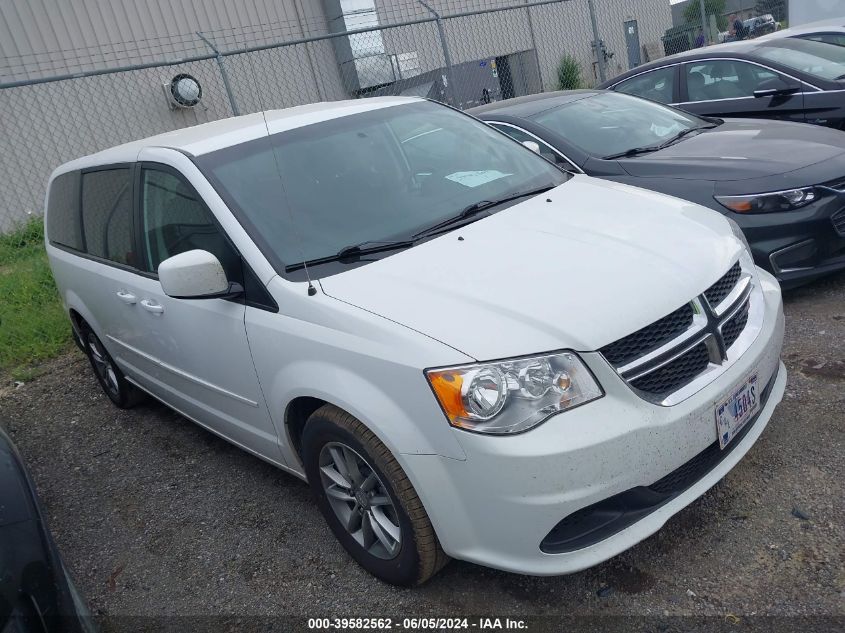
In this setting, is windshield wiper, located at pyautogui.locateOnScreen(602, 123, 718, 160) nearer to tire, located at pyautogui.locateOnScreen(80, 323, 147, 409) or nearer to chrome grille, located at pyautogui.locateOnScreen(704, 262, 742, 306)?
chrome grille, located at pyautogui.locateOnScreen(704, 262, 742, 306)

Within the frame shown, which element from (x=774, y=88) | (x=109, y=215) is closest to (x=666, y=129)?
(x=774, y=88)

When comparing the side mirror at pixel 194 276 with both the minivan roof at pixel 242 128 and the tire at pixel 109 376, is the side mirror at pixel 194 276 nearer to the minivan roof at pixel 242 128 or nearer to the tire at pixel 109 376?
the minivan roof at pixel 242 128

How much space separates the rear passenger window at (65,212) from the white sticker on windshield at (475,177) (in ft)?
7.93

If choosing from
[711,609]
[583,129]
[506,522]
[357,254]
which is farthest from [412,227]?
[583,129]

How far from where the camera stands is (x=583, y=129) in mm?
5664

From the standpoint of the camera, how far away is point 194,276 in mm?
2922

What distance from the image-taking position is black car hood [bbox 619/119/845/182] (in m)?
4.68

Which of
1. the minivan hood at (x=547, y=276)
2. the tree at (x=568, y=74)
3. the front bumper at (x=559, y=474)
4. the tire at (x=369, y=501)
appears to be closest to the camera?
the front bumper at (x=559, y=474)

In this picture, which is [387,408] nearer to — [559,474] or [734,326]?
[559,474]

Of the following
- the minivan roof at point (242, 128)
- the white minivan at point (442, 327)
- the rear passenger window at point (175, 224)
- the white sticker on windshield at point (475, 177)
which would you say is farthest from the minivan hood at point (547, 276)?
the minivan roof at point (242, 128)

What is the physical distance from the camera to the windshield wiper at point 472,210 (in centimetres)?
313

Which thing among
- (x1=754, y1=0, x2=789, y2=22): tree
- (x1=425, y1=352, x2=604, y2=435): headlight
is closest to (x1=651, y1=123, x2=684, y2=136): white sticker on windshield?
(x1=425, y1=352, x2=604, y2=435): headlight

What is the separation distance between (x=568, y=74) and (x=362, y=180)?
14648 millimetres

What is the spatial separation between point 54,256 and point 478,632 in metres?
3.94
